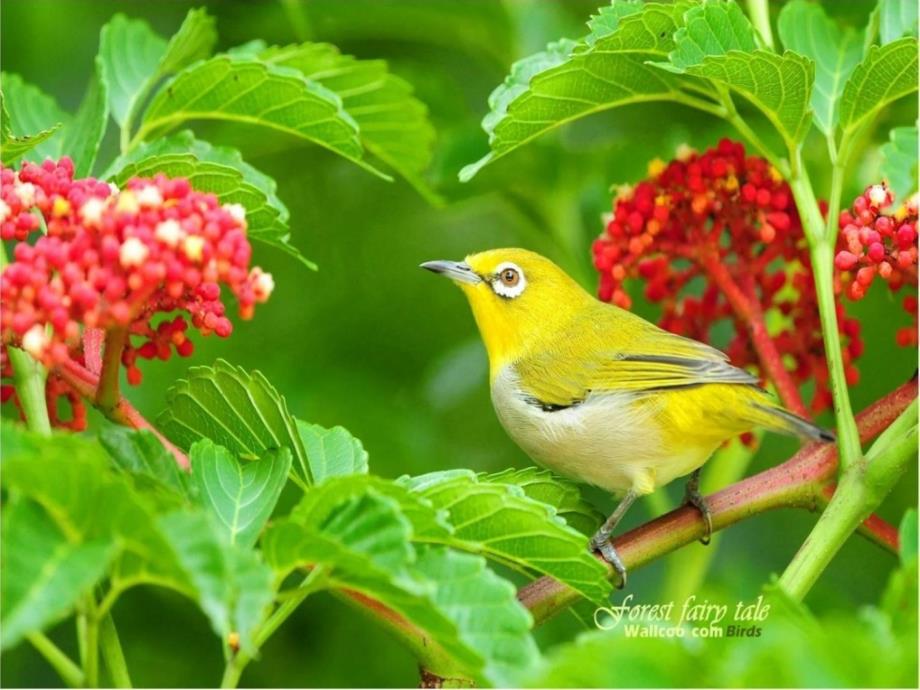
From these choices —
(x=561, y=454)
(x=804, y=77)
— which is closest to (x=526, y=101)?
(x=804, y=77)

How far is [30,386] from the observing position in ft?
9.91

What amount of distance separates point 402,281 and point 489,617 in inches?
150

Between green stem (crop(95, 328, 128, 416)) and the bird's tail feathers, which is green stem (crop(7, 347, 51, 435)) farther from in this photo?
the bird's tail feathers

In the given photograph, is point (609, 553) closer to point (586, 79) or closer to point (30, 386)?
point (586, 79)

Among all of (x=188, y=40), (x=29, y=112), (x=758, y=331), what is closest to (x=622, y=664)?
(x=758, y=331)

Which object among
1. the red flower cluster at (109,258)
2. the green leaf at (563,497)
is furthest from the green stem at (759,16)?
the red flower cluster at (109,258)

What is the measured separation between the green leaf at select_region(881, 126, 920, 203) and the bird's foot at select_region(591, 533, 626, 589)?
1.22m

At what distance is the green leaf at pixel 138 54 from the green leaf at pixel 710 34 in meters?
1.68

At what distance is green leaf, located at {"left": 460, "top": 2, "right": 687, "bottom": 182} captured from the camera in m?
3.39

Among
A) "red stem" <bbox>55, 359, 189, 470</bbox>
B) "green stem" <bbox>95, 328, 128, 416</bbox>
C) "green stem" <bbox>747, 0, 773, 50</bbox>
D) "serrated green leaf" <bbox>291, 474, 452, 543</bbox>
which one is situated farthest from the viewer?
"green stem" <bbox>747, 0, 773, 50</bbox>

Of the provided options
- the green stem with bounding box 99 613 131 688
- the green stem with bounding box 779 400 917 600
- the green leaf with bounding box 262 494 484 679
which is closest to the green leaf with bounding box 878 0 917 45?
the green stem with bounding box 779 400 917 600

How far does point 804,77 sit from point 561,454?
5.26 feet

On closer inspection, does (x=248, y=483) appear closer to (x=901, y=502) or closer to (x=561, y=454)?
(x=561, y=454)

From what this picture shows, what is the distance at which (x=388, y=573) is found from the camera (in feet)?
7.63
